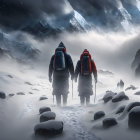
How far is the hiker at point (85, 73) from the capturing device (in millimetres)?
8336

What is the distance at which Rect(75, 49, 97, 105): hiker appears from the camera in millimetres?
8336

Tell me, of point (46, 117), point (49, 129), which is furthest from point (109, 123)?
point (46, 117)

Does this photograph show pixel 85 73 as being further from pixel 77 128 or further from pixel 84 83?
pixel 77 128

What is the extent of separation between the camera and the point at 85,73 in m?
8.40

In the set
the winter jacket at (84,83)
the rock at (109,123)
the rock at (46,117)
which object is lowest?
the rock at (109,123)

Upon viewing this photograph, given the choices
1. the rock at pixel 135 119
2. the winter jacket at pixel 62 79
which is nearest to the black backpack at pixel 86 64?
the winter jacket at pixel 62 79

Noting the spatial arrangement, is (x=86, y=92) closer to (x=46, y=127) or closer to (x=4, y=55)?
(x=46, y=127)

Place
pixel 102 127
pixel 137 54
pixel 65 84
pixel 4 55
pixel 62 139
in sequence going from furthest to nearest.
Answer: pixel 4 55, pixel 137 54, pixel 65 84, pixel 102 127, pixel 62 139

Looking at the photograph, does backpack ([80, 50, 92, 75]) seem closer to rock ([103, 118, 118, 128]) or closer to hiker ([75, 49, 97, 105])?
hiker ([75, 49, 97, 105])

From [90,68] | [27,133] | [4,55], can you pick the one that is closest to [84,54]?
[90,68]

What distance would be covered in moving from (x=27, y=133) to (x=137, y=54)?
123 ft

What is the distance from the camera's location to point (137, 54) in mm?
38844

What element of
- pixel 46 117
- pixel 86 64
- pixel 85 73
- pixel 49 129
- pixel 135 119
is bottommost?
pixel 49 129

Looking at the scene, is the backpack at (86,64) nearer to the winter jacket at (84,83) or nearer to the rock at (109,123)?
the winter jacket at (84,83)
